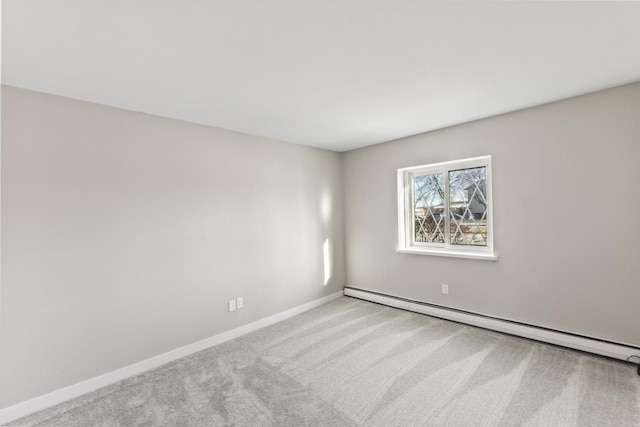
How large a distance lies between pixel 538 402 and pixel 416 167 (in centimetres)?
263

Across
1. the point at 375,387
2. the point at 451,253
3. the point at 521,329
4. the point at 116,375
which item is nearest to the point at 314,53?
the point at 375,387

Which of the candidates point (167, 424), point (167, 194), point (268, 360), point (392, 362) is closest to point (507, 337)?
point (392, 362)

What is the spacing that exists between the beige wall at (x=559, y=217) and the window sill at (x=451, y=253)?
7 centimetres

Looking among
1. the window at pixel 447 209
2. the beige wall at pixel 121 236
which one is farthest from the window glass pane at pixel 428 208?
the beige wall at pixel 121 236

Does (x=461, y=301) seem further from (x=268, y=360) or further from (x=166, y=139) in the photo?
(x=166, y=139)

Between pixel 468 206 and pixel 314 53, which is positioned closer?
pixel 314 53

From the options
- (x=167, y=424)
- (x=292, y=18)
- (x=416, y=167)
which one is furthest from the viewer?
(x=416, y=167)

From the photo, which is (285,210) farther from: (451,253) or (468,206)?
(468,206)

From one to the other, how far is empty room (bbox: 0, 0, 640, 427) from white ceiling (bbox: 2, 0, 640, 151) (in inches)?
0.6

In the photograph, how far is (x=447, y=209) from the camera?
3.56 m

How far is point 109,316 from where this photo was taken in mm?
2344

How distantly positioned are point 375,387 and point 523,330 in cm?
178

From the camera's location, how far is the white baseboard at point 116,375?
1955 millimetres

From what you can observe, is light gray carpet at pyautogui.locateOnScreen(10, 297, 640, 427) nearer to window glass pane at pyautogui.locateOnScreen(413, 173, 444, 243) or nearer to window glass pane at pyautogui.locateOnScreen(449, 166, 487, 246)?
window glass pane at pyautogui.locateOnScreen(449, 166, 487, 246)
